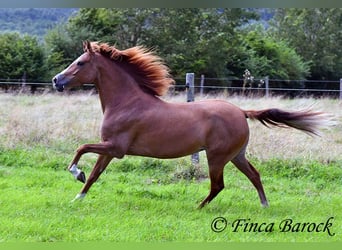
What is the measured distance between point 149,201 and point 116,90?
1231 mm

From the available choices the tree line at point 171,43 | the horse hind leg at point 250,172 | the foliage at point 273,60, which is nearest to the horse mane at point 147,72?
the horse hind leg at point 250,172

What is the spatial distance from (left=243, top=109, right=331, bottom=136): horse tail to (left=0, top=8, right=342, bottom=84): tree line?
12.9 meters

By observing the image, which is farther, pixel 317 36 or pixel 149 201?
pixel 317 36

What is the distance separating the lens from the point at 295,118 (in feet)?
20.4

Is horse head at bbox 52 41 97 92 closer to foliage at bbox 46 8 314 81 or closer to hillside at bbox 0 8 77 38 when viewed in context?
foliage at bbox 46 8 314 81

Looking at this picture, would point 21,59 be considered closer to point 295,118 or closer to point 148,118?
point 148,118

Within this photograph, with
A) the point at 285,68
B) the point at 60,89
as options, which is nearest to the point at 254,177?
the point at 60,89

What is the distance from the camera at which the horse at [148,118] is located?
5.80 m

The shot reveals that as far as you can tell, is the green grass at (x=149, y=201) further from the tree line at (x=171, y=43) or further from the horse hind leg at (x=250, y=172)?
the tree line at (x=171, y=43)

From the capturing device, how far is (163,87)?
614 centimetres

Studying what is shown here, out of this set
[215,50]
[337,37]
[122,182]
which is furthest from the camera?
[337,37]

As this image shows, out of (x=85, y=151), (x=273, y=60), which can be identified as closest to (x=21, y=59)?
(x=273, y=60)

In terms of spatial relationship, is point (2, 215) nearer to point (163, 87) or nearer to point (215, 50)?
point (163, 87)

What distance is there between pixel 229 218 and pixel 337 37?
29.2m
